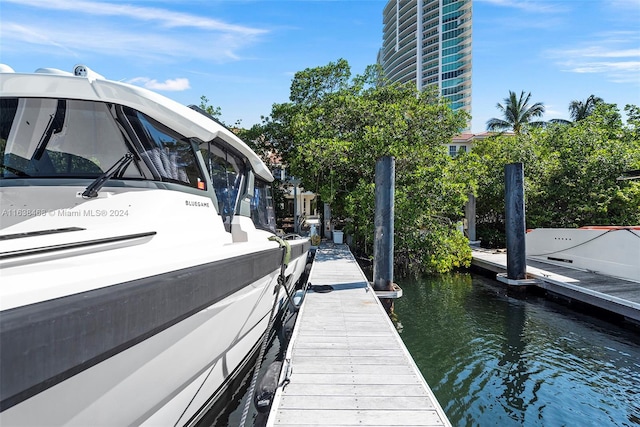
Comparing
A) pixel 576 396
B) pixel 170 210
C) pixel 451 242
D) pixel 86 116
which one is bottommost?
pixel 576 396

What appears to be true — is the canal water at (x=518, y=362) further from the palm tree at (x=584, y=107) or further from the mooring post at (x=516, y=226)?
the palm tree at (x=584, y=107)

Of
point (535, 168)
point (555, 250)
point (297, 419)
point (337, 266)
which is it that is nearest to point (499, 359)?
point (297, 419)

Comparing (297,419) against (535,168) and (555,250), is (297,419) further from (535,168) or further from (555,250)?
(535,168)

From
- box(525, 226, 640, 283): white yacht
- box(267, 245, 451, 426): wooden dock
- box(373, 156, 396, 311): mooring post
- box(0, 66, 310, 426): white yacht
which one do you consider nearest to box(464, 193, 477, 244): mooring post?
box(525, 226, 640, 283): white yacht

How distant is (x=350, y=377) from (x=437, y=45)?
9146 centimetres

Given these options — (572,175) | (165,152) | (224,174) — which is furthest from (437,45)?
(165,152)

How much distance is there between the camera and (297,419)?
2.95m

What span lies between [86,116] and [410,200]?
31.0ft

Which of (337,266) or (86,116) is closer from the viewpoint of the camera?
(86,116)

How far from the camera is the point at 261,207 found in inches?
246

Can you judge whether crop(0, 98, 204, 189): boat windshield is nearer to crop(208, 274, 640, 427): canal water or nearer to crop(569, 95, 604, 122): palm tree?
crop(208, 274, 640, 427): canal water

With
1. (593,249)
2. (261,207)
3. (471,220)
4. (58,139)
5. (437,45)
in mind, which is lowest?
(593,249)

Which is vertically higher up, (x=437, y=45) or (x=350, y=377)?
(x=437, y=45)

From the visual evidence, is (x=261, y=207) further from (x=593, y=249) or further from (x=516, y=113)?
(x=516, y=113)
